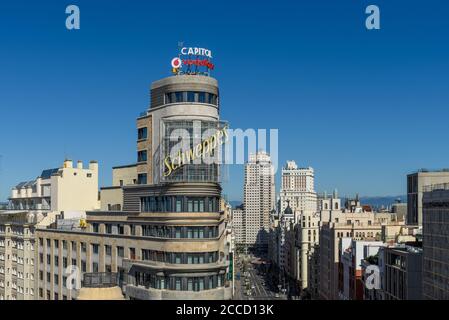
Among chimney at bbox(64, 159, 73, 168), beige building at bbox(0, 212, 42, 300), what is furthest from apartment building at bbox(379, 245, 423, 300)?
chimney at bbox(64, 159, 73, 168)

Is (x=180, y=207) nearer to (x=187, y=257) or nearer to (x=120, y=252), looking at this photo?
(x=187, y=257)

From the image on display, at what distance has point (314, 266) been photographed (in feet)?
490

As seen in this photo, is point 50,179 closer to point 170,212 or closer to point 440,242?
point 170,212

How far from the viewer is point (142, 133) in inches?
2469

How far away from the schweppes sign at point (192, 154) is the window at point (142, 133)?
7.00 metres

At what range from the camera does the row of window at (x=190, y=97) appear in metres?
56.6

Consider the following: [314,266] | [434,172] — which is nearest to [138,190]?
[314,266]

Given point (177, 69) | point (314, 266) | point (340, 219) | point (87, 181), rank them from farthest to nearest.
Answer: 1. point (314, 266)
2. point (340, 219)
3. point (87, 181)
4. point (177, 69)

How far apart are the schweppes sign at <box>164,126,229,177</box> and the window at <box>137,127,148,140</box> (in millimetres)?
7004

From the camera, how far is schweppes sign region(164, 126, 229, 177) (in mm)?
54938

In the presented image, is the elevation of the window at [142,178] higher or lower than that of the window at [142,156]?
lower

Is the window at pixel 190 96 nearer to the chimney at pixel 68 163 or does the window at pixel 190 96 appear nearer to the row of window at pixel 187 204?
the row of window at pixel 187 204

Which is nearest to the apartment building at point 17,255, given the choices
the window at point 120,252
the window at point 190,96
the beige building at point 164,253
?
the beige building at point 164,253

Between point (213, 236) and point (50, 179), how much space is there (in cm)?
4791
